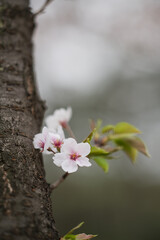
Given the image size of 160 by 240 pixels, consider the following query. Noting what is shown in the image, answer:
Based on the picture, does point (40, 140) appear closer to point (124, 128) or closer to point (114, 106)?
point (124, 128)

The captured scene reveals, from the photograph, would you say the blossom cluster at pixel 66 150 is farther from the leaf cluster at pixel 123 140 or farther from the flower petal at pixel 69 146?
the leaf cluster at pixel 123 140

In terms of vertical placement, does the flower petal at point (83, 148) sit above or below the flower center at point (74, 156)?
above

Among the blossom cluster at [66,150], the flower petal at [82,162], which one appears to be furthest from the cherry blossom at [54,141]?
Answer: the flower petal at [82,162]

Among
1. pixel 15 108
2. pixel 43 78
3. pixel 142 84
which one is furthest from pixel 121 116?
pixel 15 108

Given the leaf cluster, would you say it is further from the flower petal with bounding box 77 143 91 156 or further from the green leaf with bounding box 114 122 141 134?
the flower petal with bounding box 77 143 91 156

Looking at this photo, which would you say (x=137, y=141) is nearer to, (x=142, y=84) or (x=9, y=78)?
(x=9, y=78)

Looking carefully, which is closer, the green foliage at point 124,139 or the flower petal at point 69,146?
the flower petal at point 69,146

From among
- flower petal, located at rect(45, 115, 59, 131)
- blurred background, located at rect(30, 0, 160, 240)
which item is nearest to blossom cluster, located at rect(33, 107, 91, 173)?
flower petal, located at rect(45, 115, 59, 131)
